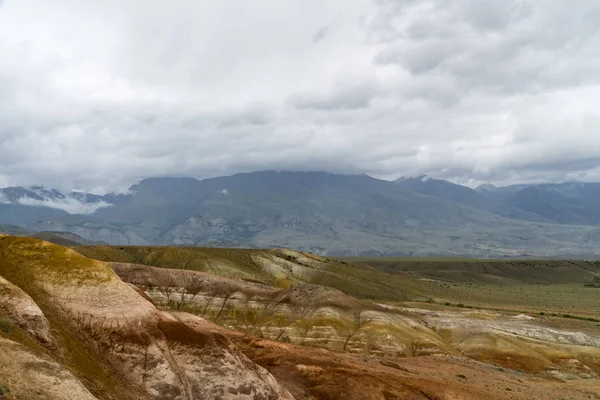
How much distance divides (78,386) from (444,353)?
198ft

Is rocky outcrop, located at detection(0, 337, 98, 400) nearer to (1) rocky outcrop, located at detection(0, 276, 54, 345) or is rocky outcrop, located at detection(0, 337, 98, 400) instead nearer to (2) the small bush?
(2) the small bush

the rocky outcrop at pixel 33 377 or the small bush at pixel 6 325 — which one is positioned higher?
the small bush at pixel 6 325

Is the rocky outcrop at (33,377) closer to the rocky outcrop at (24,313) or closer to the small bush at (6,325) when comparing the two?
the small bush at (6,325)

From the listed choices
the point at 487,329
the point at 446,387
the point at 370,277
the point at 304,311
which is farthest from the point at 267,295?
the point at 370,277

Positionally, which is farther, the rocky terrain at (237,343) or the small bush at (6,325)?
the rocky terrain at (237,343)

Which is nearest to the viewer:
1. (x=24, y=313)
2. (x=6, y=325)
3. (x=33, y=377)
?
(x=33, y=377)

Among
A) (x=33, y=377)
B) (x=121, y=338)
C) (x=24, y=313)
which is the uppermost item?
(x=24, y=313)

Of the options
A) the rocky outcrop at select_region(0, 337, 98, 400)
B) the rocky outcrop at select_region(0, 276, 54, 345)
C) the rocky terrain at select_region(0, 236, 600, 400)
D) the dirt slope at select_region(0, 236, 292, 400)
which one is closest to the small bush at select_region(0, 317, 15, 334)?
the rocky terrain at select_region(0, 236, 600, 400)

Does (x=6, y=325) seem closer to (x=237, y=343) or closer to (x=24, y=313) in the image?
(x=24, y=313)

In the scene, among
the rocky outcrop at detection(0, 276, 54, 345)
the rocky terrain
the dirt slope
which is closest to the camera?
the rocky outcrop at detection(0, 276, 54, 345)

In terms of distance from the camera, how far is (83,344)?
3388 centimetres

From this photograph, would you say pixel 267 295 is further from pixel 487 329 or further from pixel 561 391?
pixel 561 391

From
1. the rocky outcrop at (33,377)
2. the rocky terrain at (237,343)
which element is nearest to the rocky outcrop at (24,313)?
the rocky terrain at (237,343)

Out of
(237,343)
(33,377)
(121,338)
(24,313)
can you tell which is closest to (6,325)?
(24,313)
